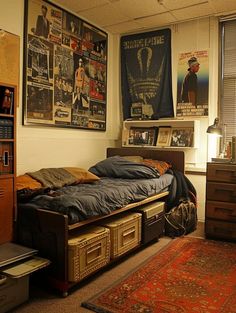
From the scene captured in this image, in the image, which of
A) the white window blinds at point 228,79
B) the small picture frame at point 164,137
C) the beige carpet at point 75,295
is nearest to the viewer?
the beige carpet at point 75,295

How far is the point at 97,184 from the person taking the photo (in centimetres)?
292

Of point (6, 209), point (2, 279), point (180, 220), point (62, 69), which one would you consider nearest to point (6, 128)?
point (6, 209)

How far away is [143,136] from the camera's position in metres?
4.06

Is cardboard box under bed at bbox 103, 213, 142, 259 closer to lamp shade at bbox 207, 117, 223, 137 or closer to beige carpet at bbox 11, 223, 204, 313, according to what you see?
beige carpet at bbox 11, 223, 204, 313

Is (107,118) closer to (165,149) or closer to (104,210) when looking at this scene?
(165,149)

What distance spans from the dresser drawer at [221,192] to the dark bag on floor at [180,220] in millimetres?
294

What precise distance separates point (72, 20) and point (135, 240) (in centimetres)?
249

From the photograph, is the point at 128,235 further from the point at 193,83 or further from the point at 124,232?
the point at 193,83

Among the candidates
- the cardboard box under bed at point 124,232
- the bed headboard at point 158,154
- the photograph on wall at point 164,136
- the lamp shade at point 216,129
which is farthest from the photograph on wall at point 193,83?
the cardboard box under bed at point 124,232

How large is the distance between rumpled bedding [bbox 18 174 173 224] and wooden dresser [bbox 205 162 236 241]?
19.9 inches

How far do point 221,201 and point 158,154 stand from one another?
1.03m

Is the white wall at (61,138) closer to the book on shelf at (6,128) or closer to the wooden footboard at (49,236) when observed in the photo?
the book on shelf at (6,128)

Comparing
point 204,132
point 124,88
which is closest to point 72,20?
point 124,88

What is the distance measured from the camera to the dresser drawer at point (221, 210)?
304cm
